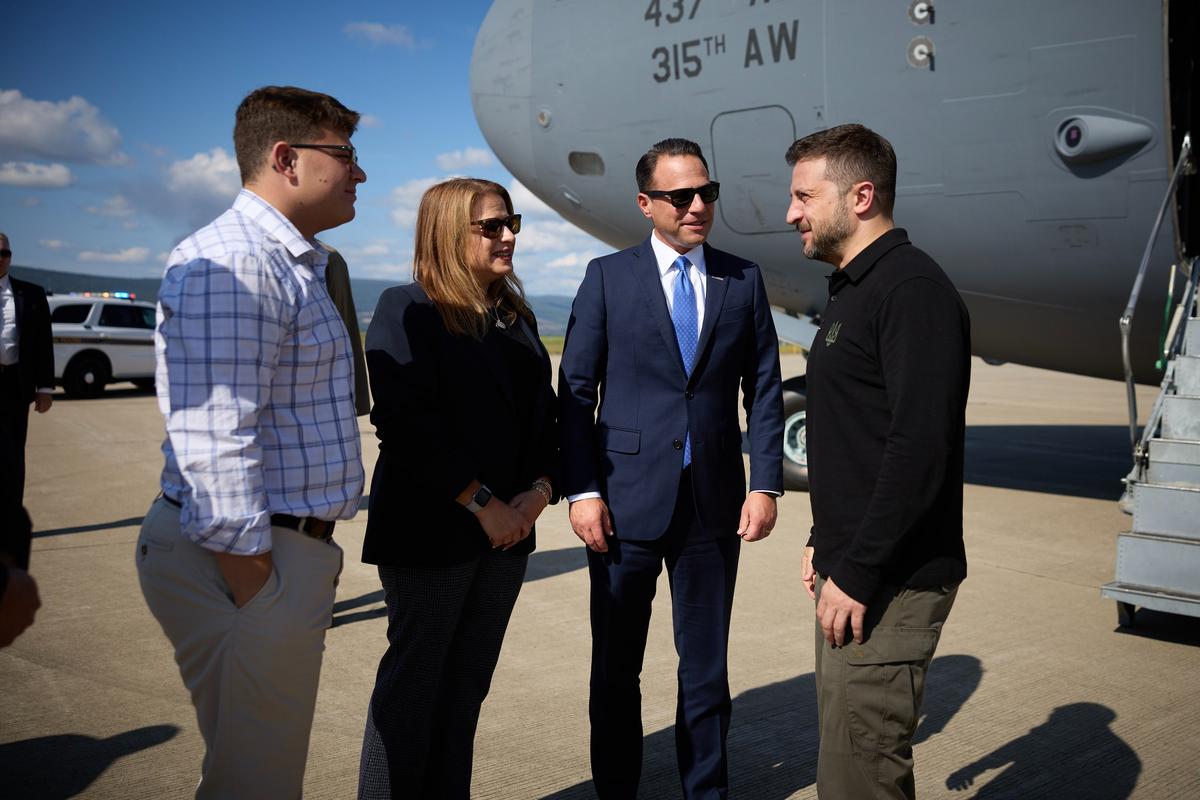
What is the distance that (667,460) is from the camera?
284 centimetres

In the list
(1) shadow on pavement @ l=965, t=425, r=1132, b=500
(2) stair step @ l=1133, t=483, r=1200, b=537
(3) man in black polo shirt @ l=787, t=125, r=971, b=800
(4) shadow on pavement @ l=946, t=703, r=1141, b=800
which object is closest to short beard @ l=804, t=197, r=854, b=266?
(3) man in black polo shirt @ l=787, t=125, r=971, b=800

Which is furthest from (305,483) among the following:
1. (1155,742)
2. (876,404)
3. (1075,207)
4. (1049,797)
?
(1075,207)

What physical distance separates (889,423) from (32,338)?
5226 millimetres

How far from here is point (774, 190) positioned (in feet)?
21.9

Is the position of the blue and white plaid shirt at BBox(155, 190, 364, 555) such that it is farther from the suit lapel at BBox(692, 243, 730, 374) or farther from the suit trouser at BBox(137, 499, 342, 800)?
the suit lapel at BBox(692, 243, 730, 374)

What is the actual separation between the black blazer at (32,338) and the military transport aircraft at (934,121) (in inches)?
147

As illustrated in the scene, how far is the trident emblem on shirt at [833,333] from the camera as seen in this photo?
7.14ft

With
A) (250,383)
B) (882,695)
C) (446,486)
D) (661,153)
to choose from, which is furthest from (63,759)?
(661,153)

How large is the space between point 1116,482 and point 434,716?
7.63m

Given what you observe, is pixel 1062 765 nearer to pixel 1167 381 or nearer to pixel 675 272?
pixel 675 272

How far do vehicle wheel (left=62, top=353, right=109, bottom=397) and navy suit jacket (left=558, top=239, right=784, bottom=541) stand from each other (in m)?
16.1

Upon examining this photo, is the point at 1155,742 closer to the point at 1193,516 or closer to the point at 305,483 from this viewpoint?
the point at 1193,516

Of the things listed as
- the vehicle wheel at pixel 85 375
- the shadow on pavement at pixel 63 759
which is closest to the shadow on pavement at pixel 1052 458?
the shadow on pavement at pixel 63 759

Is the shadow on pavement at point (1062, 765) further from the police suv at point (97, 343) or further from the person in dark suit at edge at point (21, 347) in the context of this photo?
the police suv at point (97, 343)
